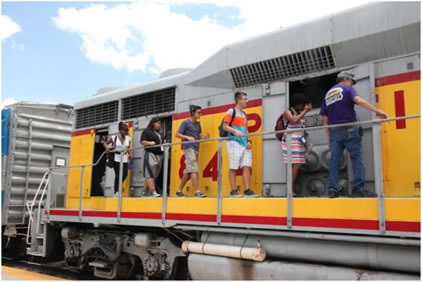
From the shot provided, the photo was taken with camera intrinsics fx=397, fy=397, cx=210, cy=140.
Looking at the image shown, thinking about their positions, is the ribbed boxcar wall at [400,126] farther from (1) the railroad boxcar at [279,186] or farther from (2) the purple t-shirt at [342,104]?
(2) the purple t-shirt at [342,104]

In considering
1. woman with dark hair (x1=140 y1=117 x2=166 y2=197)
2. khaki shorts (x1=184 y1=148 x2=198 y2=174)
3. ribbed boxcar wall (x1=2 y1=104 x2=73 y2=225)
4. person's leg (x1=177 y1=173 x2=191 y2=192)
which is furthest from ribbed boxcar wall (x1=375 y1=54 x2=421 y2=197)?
ribbed boxcar wall (x1=2 y1=104 x2=73 y2=225)

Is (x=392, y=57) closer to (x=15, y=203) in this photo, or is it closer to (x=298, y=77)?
(x=298, y=77)

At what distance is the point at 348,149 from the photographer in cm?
414

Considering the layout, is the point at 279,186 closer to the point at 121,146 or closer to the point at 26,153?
the point at 121,146

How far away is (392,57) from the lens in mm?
4535

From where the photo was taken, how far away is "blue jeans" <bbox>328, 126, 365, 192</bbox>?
13.3 feet

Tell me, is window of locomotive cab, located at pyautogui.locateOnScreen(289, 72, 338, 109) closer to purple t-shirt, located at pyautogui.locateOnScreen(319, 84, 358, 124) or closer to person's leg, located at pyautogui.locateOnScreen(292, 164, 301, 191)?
purple t-shirt, located at pyautogui.locateOnScreen(319, 84, 358, 124)

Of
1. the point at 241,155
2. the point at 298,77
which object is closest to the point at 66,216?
the point at 241,155

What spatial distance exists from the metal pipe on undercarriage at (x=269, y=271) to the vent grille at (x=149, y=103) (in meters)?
2.76

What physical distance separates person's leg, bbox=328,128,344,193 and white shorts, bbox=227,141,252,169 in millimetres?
1179

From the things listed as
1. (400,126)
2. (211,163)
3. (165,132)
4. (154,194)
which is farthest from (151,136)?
(400,126)

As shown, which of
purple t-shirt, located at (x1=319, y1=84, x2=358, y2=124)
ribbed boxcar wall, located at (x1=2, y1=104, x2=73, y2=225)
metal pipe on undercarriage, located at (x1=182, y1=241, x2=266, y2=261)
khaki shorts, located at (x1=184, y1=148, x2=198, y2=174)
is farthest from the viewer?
ribbed boxcar wall, located at (x1=2, y1=104, x2=73, y2=225)

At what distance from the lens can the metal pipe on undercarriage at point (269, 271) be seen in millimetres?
3850

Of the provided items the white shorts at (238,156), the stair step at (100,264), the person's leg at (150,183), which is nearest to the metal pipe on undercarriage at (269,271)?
the white shorts at (238,156)
